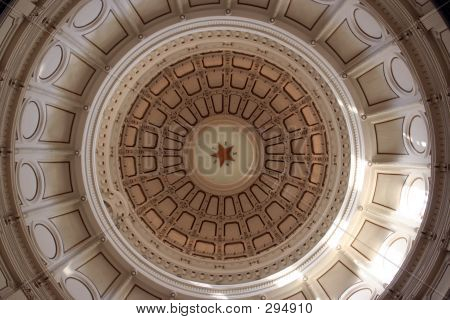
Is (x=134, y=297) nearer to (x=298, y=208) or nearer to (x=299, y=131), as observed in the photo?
(x=298, y=208)

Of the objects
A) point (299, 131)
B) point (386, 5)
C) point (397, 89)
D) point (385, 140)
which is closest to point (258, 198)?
point (299, 131)

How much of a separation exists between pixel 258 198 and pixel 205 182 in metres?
2.28

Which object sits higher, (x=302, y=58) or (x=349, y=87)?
(x=302, y=58)

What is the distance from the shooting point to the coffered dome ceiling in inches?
429

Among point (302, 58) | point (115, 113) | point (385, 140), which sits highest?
point (302, 58)

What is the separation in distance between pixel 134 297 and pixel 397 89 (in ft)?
33.3

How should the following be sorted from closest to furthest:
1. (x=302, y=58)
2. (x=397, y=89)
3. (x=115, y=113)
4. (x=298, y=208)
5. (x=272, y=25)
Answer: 1. (x=397, y=89)
2. (x=272, y=25)
3. (x=302, y=58)
4. (x=115, y=113)
5. (x=298, y=208)

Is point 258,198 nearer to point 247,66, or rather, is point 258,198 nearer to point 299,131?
point 299,131

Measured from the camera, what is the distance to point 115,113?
14992 millimetres

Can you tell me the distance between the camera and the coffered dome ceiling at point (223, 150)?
10898 millimetres

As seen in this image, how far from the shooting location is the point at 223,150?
18.2m

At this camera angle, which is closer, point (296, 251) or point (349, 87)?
point (349, 87)

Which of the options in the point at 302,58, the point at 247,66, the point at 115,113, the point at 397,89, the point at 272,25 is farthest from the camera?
the point at 247,66

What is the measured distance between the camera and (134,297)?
47.3 ft
